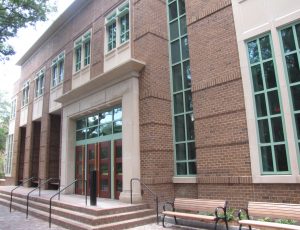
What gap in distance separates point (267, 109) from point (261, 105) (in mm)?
215

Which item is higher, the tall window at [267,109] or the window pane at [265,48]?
the window pane at [265,48]

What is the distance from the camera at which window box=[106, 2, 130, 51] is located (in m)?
12.3

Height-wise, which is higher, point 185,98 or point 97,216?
point 185,98

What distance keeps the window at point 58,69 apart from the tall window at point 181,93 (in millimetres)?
8600

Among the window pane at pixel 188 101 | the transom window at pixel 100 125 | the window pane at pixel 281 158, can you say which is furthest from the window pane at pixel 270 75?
the transom window at pixel 100 125

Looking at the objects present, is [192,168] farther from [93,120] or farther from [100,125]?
[93,120]

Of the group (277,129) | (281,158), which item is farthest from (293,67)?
(281,158)

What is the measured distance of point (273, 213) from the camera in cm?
627

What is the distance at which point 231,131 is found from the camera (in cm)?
810

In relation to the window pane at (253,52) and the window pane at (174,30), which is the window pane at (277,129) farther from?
the window pane at (174,30)

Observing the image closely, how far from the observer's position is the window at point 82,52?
14797 millimetres

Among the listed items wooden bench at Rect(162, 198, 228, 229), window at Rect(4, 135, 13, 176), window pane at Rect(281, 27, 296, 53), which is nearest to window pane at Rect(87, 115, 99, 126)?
wooden bench at Rect(162, 198, 228, 229)

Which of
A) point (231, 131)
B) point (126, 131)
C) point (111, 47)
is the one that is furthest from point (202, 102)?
point (111, 47)

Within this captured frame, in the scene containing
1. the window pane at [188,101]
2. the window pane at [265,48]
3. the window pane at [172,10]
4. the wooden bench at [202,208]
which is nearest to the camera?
the wooden bench at [202,208]
